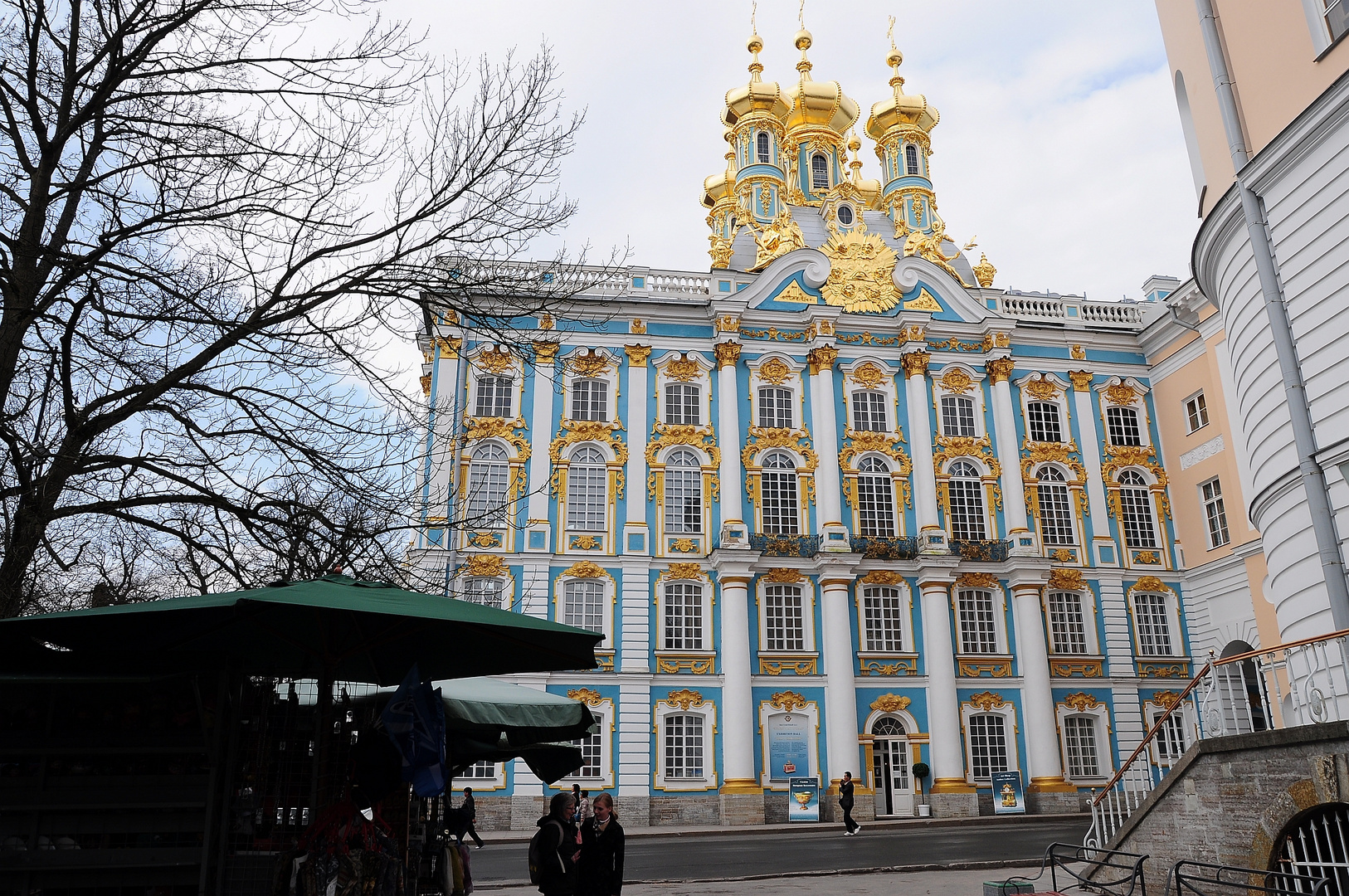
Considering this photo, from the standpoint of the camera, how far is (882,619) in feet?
97.5

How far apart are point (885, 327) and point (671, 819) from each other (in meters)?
15.5

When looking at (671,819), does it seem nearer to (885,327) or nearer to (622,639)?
(622,639)

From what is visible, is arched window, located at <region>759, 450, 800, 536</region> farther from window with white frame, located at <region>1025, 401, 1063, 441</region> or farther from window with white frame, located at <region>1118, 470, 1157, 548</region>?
window with white frame, located at <region>1118, 470, 1157, 548</region>

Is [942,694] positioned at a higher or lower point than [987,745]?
higher

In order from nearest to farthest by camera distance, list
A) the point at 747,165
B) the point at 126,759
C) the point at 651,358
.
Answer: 1. the point at 126,759
2. the point at 651,358
3. the point at 747,165

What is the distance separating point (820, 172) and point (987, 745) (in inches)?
826

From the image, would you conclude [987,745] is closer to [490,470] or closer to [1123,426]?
[1123,426]

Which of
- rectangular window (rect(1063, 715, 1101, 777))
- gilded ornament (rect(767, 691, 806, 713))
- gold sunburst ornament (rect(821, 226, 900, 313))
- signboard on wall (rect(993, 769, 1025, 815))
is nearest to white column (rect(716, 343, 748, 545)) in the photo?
gilded ornament (rect(767, 691, 806, 713))

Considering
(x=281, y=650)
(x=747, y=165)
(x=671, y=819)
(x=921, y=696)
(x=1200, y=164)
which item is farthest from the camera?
(x=747, y=165)

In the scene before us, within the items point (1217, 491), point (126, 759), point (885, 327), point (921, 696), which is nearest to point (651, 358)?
point (885, 327)

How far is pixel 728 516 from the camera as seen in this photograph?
2941 centimetres

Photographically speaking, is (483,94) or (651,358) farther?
(651,358)

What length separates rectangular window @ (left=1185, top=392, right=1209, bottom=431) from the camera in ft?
104

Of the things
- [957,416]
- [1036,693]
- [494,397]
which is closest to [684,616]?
[494,397]
